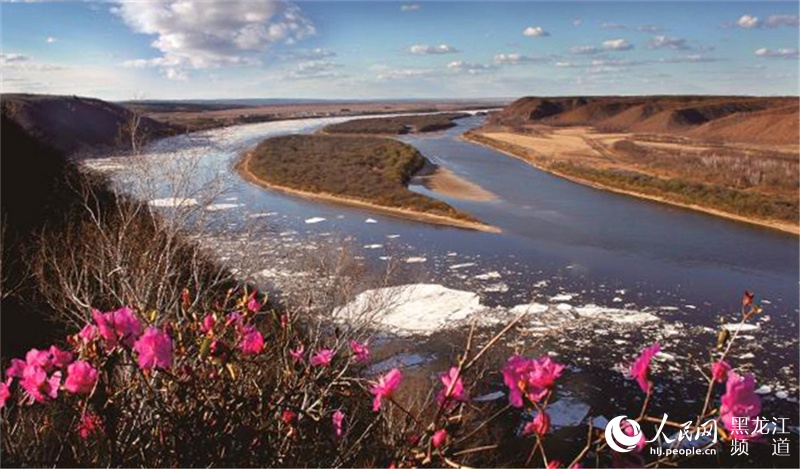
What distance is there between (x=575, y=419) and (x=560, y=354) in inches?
75.0

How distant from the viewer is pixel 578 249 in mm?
16453

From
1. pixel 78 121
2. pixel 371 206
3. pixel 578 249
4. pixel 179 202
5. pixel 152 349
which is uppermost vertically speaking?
pixel 78 121

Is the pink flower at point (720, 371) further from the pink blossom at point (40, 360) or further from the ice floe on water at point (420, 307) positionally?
the ice floe on water at point (420, 307)

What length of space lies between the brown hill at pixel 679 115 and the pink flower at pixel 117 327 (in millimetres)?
44126

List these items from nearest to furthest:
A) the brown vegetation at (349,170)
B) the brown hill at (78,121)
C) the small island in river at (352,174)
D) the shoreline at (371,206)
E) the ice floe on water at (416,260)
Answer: the ice floe on water at (416,260) < the shoreline at (371,206) < the small island in river at (352,174) < the brown vegetation at (349,170) < the brown hill at (78,121)

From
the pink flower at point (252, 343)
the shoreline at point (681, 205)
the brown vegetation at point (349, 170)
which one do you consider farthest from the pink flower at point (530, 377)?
the shoreline at point (681, 205)

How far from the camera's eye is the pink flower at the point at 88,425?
2092 millimetres

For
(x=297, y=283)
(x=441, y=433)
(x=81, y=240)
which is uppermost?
(x=441, y=433)

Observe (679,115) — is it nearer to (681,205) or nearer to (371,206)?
(681,205)

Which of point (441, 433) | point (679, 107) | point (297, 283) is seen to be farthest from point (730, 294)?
point (679, 107)

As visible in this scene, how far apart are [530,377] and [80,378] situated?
3.89ft

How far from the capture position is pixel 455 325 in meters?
11.3

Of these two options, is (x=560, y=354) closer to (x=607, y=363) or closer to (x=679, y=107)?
(x=607, y=363)

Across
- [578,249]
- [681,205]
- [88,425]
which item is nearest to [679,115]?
[681,205]
